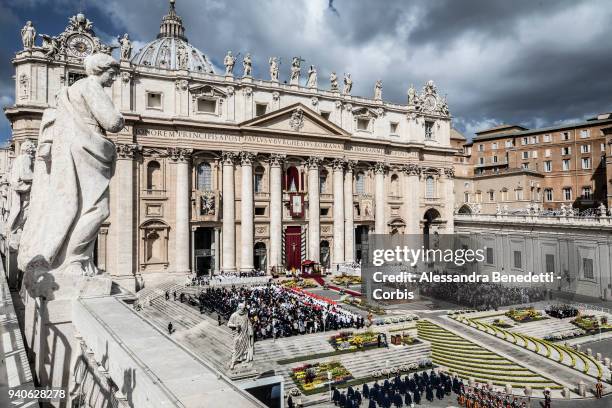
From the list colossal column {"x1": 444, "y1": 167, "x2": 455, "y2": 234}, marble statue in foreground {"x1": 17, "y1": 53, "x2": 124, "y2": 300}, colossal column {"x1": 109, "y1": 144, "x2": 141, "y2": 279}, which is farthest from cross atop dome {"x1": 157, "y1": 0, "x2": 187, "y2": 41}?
marble statue in foreground {"x1": 17, "y1": 53, "x2": 124, "y2": 300}

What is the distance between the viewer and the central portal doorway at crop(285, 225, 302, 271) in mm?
45906

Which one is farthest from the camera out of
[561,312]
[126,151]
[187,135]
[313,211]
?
[313,211]

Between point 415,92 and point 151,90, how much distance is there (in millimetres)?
32542

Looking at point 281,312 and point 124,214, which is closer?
point 281,312

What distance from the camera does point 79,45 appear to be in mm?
37531

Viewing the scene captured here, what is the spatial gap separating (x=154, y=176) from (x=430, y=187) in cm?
3414

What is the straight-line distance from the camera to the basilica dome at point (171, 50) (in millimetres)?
67438

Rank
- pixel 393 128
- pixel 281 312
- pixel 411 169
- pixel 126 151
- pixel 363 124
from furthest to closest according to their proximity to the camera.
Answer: pixel 393 128
pixel 411 169
pixel 363 124
pixel 126 151
pixel 281 312

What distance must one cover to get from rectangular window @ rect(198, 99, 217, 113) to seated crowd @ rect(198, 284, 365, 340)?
58.5ft

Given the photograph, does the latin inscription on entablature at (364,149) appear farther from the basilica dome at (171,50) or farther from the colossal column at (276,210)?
the basilica dome at (171,50)

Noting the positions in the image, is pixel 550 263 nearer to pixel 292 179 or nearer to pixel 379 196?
pixel 379 196

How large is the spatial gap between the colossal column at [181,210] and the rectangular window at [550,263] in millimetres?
35057

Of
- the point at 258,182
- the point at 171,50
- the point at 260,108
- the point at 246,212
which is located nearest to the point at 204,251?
the point at 246,212

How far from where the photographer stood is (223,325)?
82.5ft
